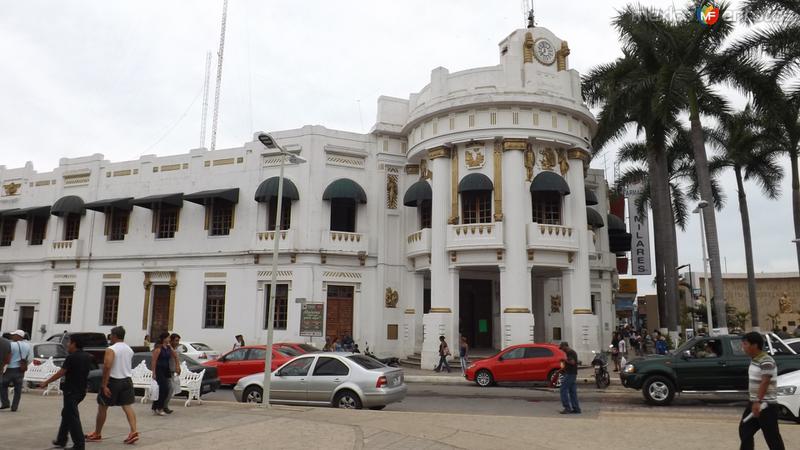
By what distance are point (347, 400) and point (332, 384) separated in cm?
49

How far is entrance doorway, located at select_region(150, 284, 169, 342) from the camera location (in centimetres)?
2900

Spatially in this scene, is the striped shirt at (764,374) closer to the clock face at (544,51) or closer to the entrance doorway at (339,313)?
the clock face at (544,51)

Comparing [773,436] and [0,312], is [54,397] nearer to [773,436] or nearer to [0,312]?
[773,436]

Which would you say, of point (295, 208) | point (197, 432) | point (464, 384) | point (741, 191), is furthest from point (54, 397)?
point (741, 191)

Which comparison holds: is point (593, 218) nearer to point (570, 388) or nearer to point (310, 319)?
point (310, 319)

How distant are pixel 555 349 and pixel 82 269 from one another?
24897 millimetres

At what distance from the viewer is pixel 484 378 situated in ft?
63.5

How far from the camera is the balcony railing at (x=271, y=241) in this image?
1054 inches

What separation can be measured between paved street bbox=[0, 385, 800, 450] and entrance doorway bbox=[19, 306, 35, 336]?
2212cm

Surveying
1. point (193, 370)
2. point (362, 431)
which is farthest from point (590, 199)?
point (362, 431)

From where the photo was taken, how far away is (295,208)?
27391 mm

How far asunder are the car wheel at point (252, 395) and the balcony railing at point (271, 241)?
13069 mm

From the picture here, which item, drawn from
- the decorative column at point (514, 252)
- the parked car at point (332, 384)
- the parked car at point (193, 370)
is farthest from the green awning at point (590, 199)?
the parked car at point (193, 370)

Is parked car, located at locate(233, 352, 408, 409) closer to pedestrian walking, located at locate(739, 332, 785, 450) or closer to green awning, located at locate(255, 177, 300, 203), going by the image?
pedestrian walking, located at locate(739, 332, 785, 450)
